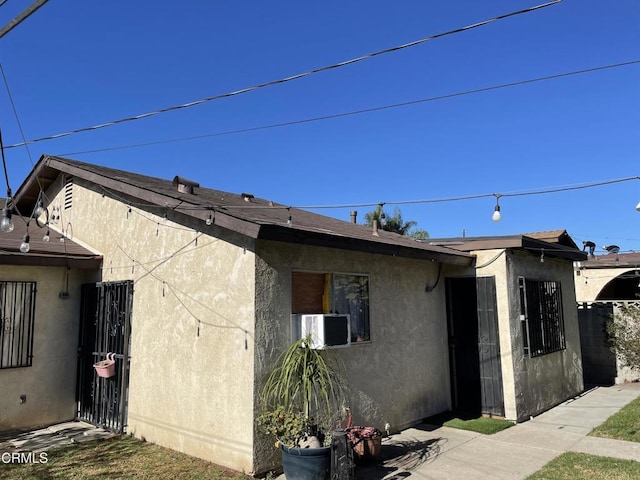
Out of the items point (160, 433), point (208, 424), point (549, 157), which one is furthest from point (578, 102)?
point (160, 433)

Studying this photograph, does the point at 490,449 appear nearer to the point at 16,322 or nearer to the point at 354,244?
the point at 354,244

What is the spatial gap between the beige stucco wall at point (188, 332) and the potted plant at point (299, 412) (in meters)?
0.31

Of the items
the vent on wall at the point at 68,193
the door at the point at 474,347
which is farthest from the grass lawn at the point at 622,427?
the vent on wall at the point at 68,193

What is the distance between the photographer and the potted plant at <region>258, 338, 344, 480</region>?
15.8 feet

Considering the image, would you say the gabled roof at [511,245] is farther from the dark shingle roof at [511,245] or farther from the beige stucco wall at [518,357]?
the beige stucco wall at [518,357]

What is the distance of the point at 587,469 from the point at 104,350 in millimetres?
7128

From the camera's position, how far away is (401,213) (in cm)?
2886

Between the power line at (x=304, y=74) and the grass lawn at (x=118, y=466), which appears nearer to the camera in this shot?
the power line at (x=304, y=74)

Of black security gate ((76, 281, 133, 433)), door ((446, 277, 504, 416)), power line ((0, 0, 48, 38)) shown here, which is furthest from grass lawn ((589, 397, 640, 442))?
power line ((0, 0, 48, 38))

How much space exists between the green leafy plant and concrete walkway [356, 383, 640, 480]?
0.97 meters

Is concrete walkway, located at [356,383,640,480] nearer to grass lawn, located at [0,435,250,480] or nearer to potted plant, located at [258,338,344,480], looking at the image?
potted plant, located at [258,338,344,480]

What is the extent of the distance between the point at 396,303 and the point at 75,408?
19.2 ft

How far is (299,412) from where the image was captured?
18.0ft

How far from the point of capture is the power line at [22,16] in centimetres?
396
